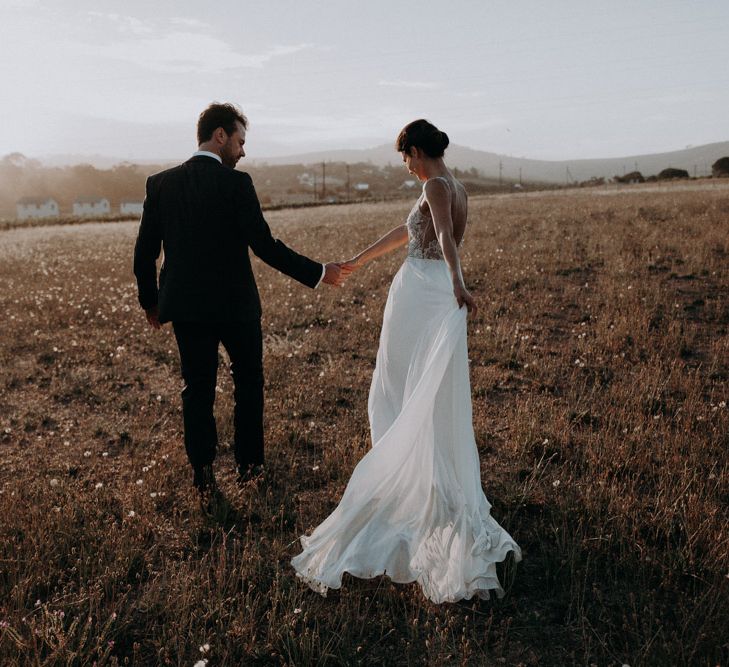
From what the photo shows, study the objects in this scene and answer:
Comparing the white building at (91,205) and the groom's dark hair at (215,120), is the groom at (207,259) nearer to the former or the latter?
the groom's dark hair at (215,120)

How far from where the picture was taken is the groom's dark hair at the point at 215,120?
4785mm

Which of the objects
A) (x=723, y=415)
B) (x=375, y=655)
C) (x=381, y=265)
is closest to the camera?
(x=375, y=655)

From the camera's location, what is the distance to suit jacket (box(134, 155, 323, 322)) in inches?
184

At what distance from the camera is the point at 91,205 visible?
435ft

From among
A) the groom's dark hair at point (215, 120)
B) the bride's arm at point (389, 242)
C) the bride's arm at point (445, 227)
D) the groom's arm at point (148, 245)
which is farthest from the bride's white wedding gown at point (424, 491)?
the groom's arm at point (148, 245)

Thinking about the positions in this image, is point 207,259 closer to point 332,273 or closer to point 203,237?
point 203,237

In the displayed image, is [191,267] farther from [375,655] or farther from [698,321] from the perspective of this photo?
[698,321]

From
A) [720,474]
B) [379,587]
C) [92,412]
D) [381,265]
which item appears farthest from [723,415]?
[381,265]

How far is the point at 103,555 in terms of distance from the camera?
4.16 m

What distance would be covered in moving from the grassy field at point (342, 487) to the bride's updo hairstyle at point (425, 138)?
284cm

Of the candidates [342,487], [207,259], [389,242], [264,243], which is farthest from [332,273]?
[342,487]

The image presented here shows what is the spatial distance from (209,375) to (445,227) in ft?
7.78

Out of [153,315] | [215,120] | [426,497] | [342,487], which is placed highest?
[215,120]

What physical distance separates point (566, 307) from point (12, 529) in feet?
30.4
